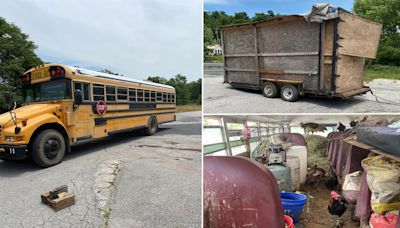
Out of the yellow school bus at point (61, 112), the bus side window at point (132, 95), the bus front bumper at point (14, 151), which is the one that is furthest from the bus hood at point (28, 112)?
the bus side window at point (132, 95)

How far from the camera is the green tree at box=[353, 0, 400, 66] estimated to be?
1670mm

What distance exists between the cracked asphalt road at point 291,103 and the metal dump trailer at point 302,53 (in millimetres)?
56

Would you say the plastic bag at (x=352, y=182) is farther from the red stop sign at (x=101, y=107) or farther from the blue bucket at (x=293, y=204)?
the red stop sign at (x=101, y=107)

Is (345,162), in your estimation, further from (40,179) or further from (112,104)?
(112,104)

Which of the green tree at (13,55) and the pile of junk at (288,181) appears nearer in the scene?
the pile of junk at (288,181)

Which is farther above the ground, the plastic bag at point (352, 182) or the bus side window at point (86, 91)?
the bus side window at point (86, 91)

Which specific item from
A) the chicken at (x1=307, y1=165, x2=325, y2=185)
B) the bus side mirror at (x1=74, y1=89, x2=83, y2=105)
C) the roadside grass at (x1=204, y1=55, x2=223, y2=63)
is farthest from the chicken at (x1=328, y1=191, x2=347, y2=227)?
the bus side mirror at (x1=74, y1=89, x2=83, y2=105)

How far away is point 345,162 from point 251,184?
941 mm

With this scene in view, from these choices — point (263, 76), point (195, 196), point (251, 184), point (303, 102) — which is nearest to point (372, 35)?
point (303, 102)

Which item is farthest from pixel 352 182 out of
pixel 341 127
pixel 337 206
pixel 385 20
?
pixel 385 20

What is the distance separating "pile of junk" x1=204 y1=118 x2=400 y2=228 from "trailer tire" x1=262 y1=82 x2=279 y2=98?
27 centimetres

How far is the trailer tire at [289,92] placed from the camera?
Result: 1.81 meters

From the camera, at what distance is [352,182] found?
6.27 ft

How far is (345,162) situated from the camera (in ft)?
6.78
